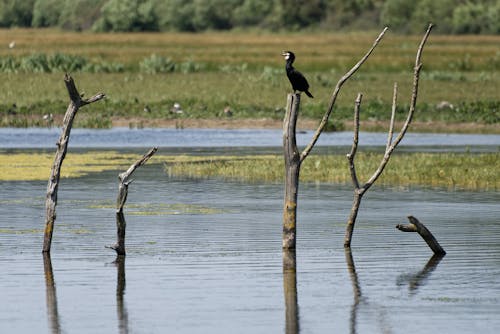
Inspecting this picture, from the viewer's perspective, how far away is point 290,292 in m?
19.8

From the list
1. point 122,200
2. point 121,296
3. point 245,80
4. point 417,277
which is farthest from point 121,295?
point 245,80

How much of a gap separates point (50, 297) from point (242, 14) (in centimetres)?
11423

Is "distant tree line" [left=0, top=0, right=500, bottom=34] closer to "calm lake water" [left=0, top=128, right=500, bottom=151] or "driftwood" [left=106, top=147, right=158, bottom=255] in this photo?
"calm lake water" [left=0, top=128, right=500, bottom=151]

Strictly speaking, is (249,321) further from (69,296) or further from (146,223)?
(146,223)

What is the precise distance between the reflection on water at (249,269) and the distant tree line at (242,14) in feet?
299

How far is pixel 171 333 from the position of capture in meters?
17.1

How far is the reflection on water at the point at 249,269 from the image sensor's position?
1788 centimetres

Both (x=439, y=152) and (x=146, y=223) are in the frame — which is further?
(x=439, y=152)

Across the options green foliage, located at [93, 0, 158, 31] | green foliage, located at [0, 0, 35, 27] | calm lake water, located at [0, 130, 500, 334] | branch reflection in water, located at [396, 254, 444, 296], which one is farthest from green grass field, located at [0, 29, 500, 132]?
green foliage, located at [0, 0, 35, 27]

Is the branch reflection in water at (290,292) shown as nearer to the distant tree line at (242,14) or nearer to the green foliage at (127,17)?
the distant tree line at (242,14)

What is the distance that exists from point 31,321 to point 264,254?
6155mm

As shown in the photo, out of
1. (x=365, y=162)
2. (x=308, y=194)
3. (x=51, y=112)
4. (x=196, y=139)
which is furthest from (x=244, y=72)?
(x=308, y=194)

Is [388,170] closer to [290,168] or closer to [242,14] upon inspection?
[290,168]

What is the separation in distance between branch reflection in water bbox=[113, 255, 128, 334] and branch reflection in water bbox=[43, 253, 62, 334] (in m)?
0.73
